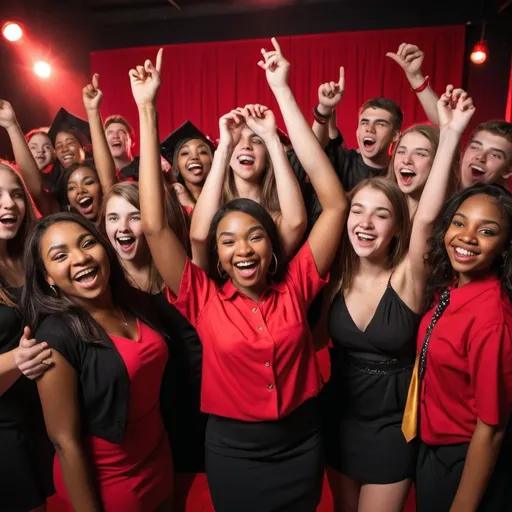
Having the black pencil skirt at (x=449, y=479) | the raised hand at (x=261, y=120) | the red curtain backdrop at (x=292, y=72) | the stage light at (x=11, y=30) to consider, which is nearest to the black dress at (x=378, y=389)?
the black pencil skirt at (x=449, y=479)

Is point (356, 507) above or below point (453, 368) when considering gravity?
below

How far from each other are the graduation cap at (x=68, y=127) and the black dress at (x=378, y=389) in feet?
10.4

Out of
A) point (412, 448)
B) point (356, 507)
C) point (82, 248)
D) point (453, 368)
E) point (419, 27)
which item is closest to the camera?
point (453, 368)

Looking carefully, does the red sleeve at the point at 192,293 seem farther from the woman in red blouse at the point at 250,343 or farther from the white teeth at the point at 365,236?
the white teeth at the point at 365,236

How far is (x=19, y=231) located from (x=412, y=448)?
1.97 m

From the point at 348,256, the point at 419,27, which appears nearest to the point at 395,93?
the point at 419,27

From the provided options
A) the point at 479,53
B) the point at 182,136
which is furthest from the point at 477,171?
the point at 479,53

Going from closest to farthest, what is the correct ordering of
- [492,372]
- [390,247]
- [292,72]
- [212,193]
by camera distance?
[492,372], [212,193], [390,247], [292,72]

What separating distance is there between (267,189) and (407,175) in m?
0.72

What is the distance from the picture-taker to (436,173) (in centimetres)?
184

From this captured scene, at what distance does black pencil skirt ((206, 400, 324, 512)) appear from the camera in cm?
181

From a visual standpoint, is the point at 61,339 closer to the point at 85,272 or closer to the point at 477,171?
the point at 85,272

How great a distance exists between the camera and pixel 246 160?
99.4 inches

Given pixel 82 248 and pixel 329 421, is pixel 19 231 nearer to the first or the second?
pixel 82 248
